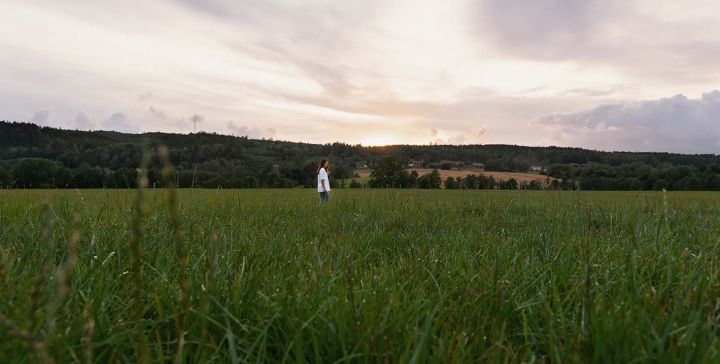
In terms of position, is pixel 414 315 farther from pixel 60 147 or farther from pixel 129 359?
pixel 60 147

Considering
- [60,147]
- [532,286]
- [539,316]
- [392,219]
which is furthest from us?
[60,147]

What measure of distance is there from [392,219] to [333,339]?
5.63m

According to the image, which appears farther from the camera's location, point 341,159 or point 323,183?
point 341,159

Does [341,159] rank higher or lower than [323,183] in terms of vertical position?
higher

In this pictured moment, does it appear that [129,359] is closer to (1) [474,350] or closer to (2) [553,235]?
(1) [474,350]

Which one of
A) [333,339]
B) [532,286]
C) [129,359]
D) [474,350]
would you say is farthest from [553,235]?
[129,359]

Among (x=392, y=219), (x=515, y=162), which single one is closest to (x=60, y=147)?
(x=515, y=162)

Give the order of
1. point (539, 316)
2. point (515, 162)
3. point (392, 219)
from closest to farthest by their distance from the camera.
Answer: point (539, 316) → point (392, 219) → point (515, 162)

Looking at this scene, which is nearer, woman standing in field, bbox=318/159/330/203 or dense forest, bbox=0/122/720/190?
woman standing in field, bbox=318/159/330/203

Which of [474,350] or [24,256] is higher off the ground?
[24,256]

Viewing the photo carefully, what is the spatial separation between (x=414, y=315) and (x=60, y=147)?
637 ft

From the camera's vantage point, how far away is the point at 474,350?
5.73 feet

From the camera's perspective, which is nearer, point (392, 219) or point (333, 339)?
point (333, 339)

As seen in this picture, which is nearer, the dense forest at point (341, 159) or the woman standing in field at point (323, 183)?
the woman standing in field at point (323, 183)
